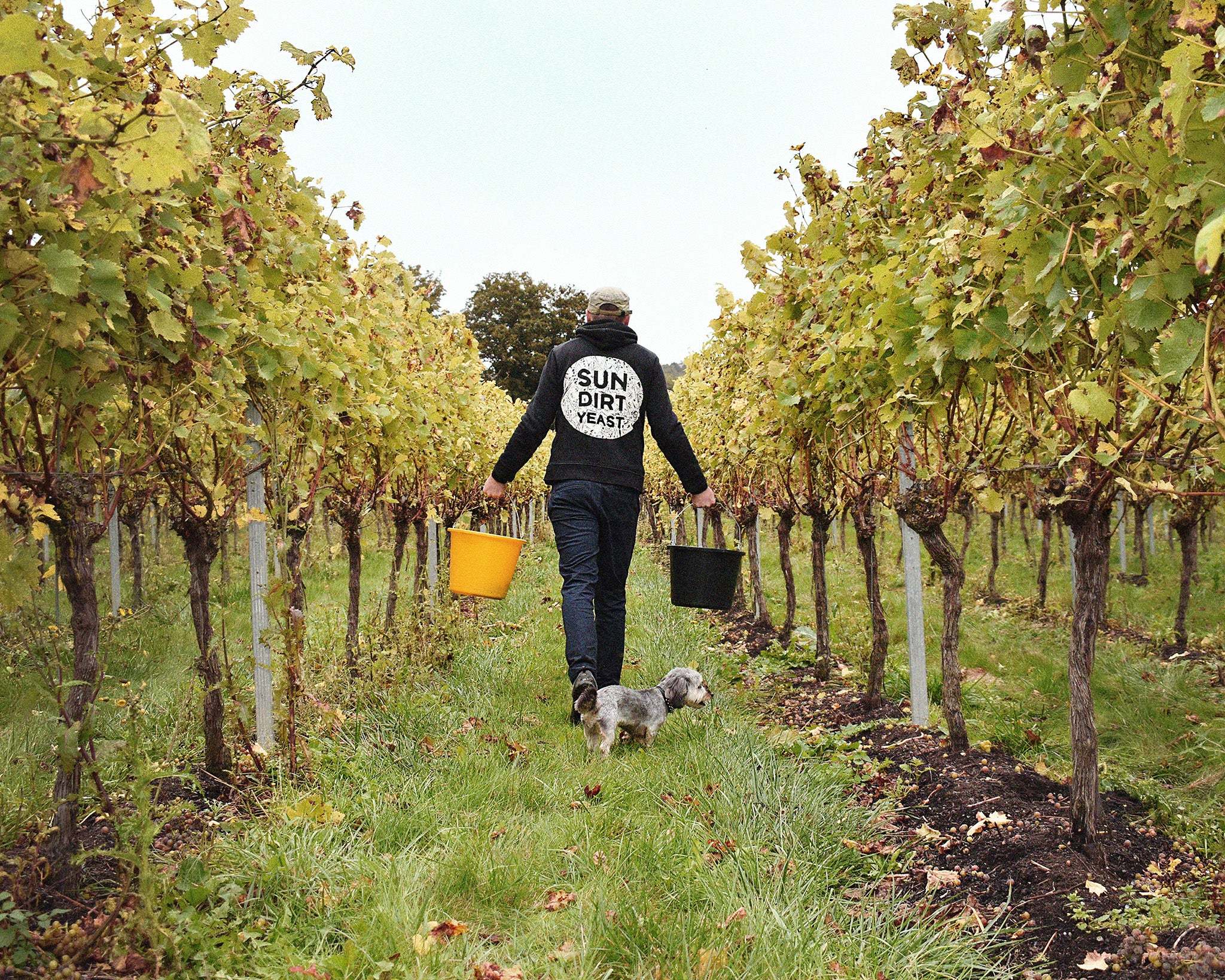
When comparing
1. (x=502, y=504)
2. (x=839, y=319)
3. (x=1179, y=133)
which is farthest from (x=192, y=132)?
(x=502, y=504)

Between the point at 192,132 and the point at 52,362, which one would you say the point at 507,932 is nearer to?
the point at 52,362

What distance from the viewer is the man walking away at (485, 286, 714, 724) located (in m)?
4.22

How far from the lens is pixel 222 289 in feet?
8.05

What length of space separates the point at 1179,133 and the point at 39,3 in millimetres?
2431

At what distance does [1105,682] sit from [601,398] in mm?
4617

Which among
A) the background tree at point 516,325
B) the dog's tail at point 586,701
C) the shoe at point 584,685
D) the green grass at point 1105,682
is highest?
the background tree at point 516,325

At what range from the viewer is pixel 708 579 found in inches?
190

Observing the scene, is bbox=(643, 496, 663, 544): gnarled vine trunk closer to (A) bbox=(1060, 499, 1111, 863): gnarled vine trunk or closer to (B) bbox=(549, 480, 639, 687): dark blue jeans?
(B) bbox=(549, 480, 639, 687): dark blue jeans

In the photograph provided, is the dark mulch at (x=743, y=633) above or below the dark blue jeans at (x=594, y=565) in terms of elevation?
below

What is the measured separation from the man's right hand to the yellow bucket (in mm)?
323

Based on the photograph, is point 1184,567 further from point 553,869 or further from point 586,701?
point 553,869

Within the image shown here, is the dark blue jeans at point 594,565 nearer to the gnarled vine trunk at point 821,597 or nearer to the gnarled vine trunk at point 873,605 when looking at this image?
the gnarled vine trunk at point 873,605

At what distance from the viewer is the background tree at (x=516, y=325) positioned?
38.8 m

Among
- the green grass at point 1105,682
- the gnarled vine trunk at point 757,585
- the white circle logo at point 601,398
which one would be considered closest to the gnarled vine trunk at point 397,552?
the white circle logo at point 601,398
